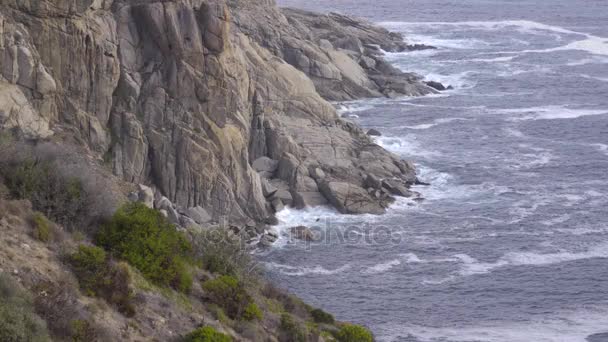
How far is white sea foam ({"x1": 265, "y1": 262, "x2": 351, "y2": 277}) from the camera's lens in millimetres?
60500

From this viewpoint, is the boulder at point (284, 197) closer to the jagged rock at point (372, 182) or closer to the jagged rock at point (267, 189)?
the jagged rock at point (267, 189)

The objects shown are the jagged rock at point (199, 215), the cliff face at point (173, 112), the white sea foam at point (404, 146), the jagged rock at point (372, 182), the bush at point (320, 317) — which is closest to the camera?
the bush at point (320, 317)

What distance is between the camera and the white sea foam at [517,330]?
5128 cm

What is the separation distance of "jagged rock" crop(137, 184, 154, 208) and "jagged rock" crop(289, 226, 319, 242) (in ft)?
36.0

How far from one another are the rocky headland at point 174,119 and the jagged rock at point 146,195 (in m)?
0.19

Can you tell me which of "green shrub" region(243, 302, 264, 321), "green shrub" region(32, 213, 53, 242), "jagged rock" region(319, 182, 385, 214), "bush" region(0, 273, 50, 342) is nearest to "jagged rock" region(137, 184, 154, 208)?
"jagged rock" region(319, 182, 385, 214)

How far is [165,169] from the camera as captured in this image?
6644 cm

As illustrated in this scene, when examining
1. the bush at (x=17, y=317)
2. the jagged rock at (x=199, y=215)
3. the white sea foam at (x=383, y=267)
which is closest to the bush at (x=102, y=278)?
the bush at (x=17, y=317)

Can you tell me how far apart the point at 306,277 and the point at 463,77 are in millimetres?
67705

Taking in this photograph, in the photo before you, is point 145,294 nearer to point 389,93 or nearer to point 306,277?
point 306,277

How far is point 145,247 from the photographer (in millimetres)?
31562

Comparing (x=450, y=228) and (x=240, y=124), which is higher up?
(x=240, y=124)

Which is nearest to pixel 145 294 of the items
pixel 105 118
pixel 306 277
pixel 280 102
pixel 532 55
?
pixel 306 277

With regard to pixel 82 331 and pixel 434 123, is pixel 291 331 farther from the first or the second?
pixel 434 123
